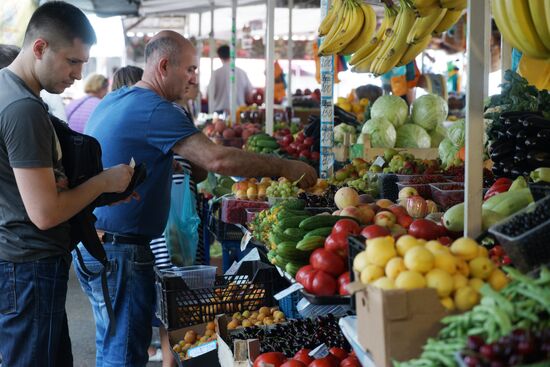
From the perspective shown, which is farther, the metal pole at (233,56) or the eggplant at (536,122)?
the metal pole at (233,56)

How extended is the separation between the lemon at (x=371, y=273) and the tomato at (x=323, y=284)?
1.63 feet

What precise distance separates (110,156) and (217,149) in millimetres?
616

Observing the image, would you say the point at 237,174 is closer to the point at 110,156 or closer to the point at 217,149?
the point at 217,149

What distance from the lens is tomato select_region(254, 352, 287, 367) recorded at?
3184 mm

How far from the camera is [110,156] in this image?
12.6 feet

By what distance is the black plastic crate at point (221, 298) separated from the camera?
4.20m

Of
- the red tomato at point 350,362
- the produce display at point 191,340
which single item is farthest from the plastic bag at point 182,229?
the red tomato at point 350,362

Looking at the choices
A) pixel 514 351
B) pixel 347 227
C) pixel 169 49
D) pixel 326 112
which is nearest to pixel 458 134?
pixel 326 112

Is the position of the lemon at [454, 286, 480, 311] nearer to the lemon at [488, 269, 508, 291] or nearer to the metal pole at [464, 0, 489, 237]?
the lemon at [488, 269, 508, 291]

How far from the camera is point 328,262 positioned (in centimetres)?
273

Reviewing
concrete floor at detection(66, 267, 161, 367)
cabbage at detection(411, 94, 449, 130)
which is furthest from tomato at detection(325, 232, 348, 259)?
cabbage at detection(411, 94, 449, 130)

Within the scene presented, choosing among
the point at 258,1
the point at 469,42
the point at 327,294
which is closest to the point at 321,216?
the point at 327,294

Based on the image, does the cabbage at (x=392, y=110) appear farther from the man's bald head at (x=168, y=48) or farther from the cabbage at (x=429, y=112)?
the man's bald head at (x=168, y=48)

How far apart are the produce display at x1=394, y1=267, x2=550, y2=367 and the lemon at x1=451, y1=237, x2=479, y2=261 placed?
0.20 metres
